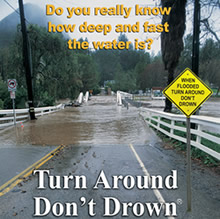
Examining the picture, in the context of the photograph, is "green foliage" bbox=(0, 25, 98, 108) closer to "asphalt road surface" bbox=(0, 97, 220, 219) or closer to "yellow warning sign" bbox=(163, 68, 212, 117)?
"asphalt road surface" bbox=(0, 97, 220, 219)

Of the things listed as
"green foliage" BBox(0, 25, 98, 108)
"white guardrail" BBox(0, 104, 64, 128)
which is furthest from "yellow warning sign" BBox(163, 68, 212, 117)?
"green foliage" BBox(0, 25, 98, 108)

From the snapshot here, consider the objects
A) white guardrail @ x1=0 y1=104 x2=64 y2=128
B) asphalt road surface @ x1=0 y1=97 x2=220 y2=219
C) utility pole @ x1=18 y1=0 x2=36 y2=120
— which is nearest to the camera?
asphalt road surface @ x1=0 y1=97 x2=220 y2=219

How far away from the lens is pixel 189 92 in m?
4.38

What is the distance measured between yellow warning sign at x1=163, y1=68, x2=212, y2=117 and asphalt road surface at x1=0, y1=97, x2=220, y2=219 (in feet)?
5.94

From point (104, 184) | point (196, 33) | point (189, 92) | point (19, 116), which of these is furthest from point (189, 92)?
point (19, 116)

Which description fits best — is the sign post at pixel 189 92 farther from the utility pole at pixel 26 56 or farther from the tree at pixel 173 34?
the utility pole at pixel 26 56

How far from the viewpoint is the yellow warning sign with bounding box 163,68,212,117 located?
435cm

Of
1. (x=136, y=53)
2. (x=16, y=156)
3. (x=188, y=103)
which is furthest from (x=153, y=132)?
(x=136, y=53)

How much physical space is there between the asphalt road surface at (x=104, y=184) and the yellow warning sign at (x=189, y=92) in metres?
1.81

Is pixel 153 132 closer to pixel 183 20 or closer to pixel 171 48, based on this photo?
pixel 171 48

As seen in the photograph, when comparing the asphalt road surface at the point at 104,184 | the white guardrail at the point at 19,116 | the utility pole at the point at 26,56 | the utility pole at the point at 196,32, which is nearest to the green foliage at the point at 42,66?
the white guardrail at the point at 19,116

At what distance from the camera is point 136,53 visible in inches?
5374

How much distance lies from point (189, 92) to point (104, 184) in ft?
9.10

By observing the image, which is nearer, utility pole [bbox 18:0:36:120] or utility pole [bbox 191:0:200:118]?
utility pole [bbox 191:0:200:118]
